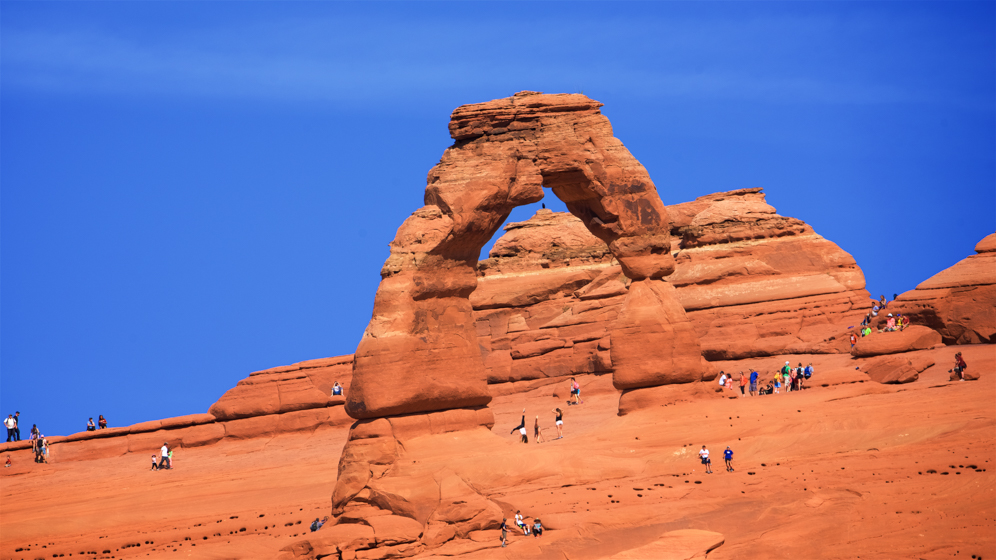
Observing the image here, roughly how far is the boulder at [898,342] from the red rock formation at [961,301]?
3.88 feet

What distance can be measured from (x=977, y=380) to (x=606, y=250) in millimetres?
27515

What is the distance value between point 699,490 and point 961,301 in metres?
17.8

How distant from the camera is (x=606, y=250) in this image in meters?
54.1

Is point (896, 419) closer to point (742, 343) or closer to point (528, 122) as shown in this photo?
point (528, 122)

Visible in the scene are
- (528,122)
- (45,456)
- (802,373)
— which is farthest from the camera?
(45,456)

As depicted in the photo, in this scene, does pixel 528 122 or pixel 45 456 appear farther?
pixel 45 456

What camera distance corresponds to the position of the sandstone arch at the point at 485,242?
2495 centimetres

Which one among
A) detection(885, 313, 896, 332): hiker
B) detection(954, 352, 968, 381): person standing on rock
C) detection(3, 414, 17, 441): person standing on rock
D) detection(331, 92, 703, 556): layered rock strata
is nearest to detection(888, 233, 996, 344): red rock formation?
detection(885, 313, 896, 332): hiker

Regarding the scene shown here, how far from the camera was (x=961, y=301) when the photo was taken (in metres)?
36.2

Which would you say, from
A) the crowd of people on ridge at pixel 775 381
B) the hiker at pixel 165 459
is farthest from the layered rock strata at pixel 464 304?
the hiker at pixel 165 459

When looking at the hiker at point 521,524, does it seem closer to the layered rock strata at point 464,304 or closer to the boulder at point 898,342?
the layered rock strata at point 464,304

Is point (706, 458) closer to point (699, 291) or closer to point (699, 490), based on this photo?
point (699, 490)

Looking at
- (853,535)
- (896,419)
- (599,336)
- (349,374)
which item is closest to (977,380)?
(896,419)

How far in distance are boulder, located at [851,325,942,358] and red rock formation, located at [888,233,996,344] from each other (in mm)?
1183
